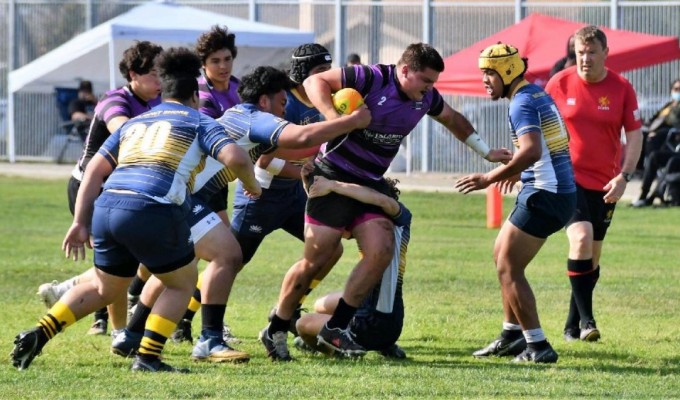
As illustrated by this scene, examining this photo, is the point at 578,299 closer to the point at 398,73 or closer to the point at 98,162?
the point at 398,73

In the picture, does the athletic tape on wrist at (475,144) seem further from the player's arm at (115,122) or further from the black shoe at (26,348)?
the black shoe at (26,348)

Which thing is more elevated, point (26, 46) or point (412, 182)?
point (26, 46)

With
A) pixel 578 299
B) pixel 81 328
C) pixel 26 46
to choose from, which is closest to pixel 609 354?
pixel 578 299

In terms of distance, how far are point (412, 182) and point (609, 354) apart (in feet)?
59.5

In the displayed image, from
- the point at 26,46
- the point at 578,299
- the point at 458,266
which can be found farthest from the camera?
the point at 26,46

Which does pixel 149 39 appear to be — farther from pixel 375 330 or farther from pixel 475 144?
pixel 375 330

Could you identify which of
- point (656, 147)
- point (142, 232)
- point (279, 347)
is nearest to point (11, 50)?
point (656, 147)

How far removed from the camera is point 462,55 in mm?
21859

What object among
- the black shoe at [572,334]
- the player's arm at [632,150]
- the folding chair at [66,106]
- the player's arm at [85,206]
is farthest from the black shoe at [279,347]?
the folding chair at [66,106]

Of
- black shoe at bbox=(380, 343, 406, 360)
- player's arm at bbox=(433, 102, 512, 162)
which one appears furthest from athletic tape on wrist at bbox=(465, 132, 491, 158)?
black shoe at bbox=(380, 343, 406, 360)

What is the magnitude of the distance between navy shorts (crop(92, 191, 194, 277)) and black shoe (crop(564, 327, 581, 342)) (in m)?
3.09

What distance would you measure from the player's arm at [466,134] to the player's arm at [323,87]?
0.90 m

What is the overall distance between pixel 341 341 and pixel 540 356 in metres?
1.20

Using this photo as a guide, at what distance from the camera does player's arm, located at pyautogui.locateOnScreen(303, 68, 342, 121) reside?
8195 mm
